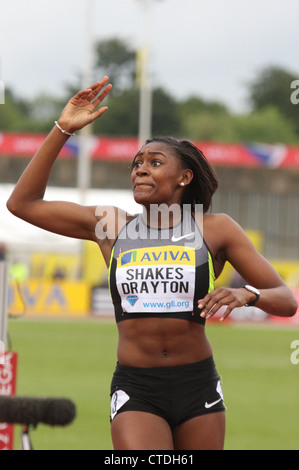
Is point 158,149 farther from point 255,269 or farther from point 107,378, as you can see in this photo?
point 107,378

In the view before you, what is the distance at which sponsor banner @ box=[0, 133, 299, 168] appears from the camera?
46594 mm

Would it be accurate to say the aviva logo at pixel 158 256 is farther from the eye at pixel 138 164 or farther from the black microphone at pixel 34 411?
the black microphone at pixel 34 411

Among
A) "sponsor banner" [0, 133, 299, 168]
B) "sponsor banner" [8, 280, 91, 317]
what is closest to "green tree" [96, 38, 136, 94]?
"sponsor banner" [0, 133, 299, 168]

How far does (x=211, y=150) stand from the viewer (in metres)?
47.4

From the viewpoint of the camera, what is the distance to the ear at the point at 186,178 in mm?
4855

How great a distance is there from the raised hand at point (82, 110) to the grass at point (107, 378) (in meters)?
1.77

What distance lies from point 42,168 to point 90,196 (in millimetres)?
34536

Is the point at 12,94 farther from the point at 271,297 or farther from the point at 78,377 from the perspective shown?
the point at 271,297

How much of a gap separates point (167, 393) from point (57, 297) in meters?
24.4

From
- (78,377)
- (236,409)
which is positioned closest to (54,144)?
(236,409)

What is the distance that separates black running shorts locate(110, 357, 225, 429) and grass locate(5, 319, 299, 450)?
2.97 ft

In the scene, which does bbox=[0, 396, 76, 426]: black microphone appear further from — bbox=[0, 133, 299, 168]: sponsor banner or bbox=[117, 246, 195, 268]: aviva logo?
bbox=[0, 133, 299, 168]: sponsor banner

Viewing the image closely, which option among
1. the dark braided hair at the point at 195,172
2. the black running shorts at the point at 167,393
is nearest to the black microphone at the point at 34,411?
the black running shorts at the point at 167,393

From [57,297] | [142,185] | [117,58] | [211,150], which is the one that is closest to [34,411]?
[142,185]
